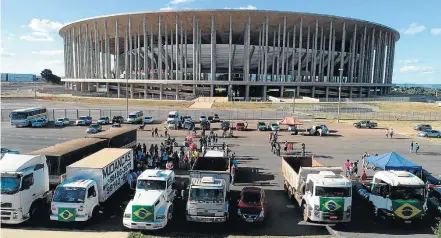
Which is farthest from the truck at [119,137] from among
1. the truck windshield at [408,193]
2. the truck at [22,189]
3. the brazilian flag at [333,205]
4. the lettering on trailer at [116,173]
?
the truck windshield at [408,193]

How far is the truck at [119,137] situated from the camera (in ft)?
87.7

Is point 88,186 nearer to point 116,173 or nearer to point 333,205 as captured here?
point 116,173

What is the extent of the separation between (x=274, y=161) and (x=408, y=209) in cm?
1504

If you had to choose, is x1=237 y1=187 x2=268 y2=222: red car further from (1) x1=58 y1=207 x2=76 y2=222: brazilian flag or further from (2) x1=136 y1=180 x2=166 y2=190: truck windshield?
(1) x1=58 y1=207 x2=76 y2=222: brazilian flag

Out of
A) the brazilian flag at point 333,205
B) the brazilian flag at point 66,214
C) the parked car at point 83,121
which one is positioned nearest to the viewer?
the brazilian flag at point 66,214

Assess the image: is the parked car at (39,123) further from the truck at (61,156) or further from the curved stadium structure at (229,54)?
the curved stadium structure at (229,54)

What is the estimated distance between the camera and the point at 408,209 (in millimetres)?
16234

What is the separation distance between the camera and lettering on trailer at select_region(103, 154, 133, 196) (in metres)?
18.0

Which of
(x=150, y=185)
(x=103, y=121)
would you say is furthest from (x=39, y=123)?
(x=150, y=185)

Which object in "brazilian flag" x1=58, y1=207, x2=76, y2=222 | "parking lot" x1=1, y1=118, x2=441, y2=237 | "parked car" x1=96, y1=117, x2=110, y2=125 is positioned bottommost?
"parking lot" x1=1, y1=118, x2=441, y2=237

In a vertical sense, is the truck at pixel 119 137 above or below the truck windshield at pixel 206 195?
above

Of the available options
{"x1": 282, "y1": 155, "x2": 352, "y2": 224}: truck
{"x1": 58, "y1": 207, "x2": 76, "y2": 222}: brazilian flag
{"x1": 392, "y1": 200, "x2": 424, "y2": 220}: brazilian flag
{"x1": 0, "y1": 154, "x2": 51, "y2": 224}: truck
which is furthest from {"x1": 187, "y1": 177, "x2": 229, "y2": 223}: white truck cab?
{"x1": 392, "y1": 200, "x2": 424, "y2": 220}: brazilian flag

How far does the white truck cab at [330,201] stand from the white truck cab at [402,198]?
6.73 feet

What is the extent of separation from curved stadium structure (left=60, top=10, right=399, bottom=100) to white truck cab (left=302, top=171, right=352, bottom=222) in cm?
8101
